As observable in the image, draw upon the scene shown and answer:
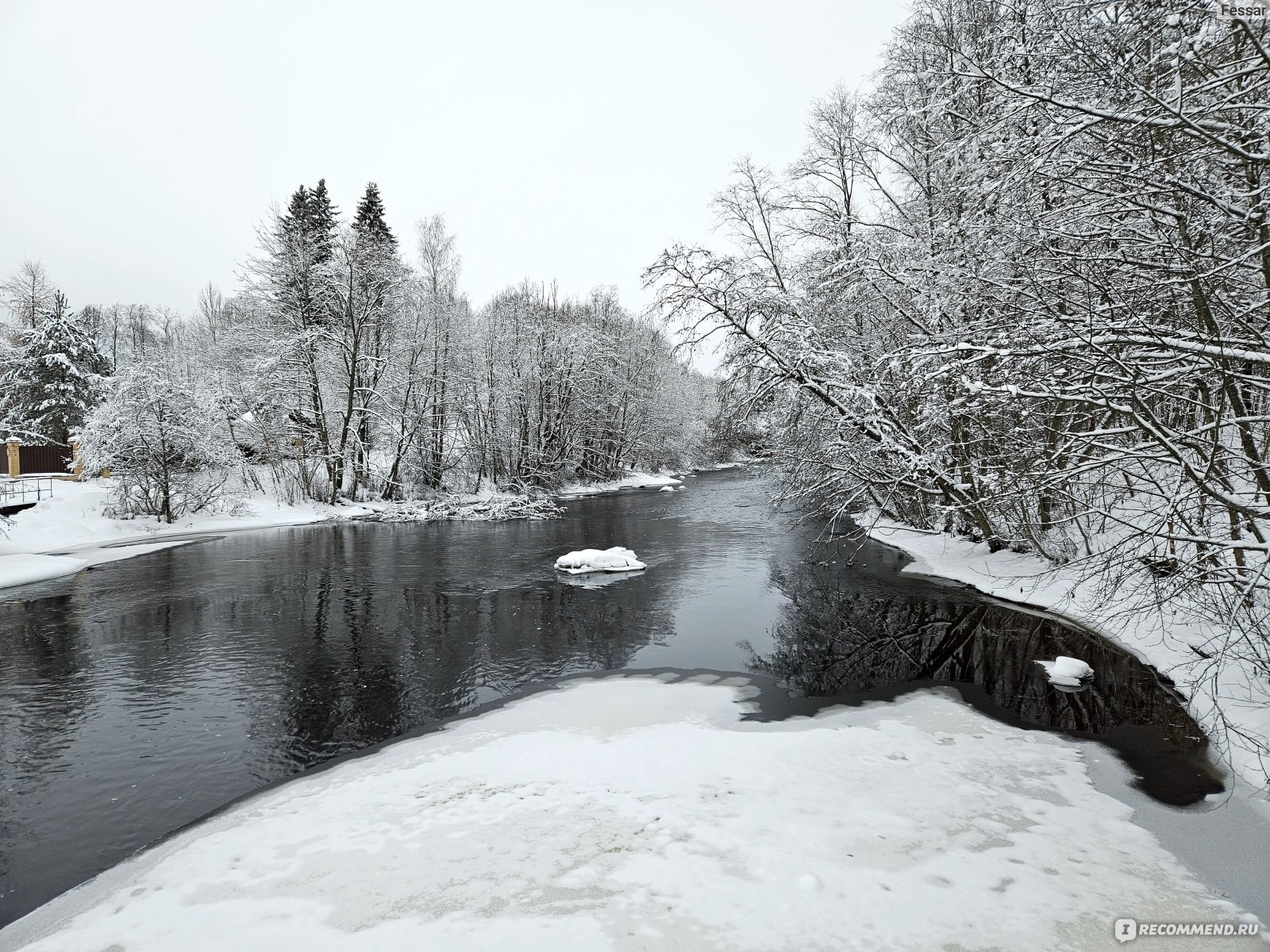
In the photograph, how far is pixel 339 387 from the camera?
2825cm

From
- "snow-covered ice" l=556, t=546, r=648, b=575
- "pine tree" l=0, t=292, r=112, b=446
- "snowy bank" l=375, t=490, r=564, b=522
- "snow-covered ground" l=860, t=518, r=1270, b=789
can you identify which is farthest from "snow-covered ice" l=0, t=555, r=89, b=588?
"pine tree" l=0, t=292, r=112, b=446

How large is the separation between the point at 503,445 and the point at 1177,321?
31545mm

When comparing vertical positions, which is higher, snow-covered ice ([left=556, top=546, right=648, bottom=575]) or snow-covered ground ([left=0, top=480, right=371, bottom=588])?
snow-covered ground ([left=0, top=480, right=371, bottom=588])

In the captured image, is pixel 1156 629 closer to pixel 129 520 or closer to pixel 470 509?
pixel 470 509

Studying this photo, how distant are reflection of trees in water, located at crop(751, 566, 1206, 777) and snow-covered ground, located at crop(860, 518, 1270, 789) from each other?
0.26 metres

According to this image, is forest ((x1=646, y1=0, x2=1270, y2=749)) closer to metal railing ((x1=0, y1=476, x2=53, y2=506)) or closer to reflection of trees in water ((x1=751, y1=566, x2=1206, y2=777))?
reflection of trees in water ((x1=751, y1=566, x2=1206, y2=777))

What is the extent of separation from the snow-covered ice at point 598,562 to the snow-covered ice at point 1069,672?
850 cm

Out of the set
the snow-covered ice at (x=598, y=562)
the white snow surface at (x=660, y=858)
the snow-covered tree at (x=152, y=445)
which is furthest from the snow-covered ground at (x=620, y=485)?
the white snow surface at (x=660, y=858)

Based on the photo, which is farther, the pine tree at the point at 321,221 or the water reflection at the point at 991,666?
the pine tree at the point at 321,221

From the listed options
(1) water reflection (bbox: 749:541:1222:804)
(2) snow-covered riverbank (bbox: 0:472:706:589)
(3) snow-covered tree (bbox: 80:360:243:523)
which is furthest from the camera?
(3) snow-covered tree (bbox: 80:360:243:523)

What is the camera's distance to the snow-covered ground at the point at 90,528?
1512 centimetres

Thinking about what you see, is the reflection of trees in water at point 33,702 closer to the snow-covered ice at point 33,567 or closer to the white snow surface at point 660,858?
the white snow surface at point 660,858

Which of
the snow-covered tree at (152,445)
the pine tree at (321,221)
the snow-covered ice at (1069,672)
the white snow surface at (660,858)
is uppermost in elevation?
the pine tree at (321,221)

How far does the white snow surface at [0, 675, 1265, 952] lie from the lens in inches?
136
